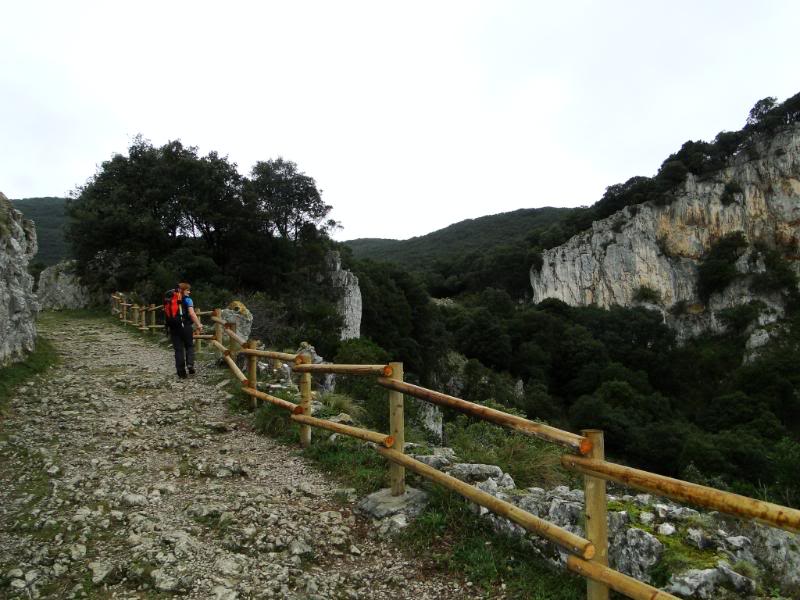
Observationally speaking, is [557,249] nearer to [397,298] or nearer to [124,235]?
[397,298]

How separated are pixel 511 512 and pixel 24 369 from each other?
35.0 feet

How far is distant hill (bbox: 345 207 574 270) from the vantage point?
12300cm

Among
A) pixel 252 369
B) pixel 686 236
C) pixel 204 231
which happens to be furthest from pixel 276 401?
pixel 686 236

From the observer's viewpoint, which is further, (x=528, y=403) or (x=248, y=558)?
(x=528, y=403)

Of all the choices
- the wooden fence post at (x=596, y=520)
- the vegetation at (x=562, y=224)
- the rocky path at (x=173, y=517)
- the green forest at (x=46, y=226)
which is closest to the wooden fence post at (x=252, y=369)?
the rocky path at (x=173, y=517)

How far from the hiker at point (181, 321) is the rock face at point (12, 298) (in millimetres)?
2942

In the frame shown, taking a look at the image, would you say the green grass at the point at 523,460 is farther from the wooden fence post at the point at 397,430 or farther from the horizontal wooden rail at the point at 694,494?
the horizontal wooden rail at the point at 694,494

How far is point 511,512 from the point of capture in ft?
11.3

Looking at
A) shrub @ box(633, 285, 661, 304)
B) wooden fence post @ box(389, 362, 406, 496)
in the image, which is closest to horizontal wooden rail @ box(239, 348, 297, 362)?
wooden fence post @ box(389, 362, 406, 496)

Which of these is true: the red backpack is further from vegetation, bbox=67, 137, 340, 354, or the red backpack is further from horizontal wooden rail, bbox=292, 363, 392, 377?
vegetation, bbox=67, 137, 340, 354

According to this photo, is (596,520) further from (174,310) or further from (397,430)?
(174,310)

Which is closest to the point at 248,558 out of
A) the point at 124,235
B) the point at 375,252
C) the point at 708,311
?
the point at 124,235

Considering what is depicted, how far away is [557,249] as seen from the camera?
87.3 meters

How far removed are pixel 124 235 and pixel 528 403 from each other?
35.5 metres
